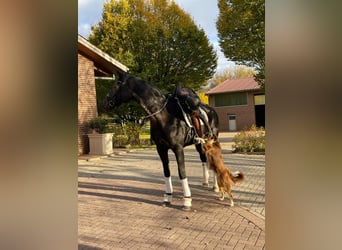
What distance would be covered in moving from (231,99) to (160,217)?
91.8 ft

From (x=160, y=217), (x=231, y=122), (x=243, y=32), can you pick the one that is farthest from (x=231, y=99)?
(x=160, y=217)

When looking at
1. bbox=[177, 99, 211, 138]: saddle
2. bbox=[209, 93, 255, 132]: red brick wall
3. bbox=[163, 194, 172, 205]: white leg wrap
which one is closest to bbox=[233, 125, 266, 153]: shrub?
bbox=[177, 99, 211, 138]: saddle

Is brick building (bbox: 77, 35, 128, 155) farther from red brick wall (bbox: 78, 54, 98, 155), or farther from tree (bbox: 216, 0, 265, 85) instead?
tree (bbox: 216, 0, 265, 85)

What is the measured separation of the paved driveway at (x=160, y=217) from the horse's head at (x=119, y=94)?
174 cm

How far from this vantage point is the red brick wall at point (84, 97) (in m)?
12.6

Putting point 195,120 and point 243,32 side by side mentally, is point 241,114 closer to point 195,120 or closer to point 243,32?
point 243,32

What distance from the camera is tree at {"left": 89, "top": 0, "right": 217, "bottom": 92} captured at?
68.8 ft

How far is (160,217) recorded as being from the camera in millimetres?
4742

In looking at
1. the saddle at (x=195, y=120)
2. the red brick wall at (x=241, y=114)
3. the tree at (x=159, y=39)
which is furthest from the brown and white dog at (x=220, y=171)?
the red brick wall at (x=241, y=114)

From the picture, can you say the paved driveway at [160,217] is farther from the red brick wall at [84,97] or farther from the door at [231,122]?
the door at [231,122]
